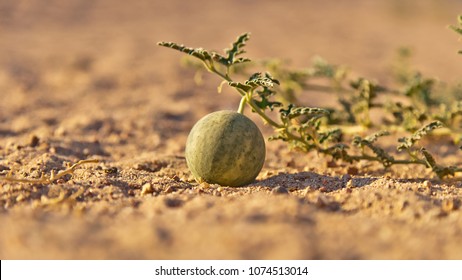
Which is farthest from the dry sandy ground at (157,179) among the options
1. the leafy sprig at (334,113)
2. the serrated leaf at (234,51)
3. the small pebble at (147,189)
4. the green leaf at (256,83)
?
the serrated leaf at (234,51)

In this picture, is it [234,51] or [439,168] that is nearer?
[234,51]

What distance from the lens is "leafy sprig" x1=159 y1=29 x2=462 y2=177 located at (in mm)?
3500

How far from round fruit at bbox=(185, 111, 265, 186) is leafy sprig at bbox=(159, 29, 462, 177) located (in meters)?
0.18

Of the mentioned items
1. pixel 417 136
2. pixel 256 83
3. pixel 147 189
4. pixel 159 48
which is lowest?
pixel 147 189

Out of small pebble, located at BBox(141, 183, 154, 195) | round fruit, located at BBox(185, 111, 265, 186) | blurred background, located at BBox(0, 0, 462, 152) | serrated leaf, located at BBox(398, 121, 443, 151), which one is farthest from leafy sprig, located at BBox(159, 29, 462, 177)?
small pebble, located at BBox(141, 183, 154, 195)

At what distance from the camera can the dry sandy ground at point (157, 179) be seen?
2.29 m

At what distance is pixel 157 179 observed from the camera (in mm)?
3545

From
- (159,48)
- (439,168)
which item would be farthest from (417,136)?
(159,48)

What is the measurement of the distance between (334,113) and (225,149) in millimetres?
1910

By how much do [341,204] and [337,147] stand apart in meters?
0.98

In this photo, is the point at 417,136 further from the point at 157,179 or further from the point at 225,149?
the point at 157,179

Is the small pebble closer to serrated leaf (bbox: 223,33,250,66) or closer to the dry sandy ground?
the dry sandy ground

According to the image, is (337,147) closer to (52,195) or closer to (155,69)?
(52,195)

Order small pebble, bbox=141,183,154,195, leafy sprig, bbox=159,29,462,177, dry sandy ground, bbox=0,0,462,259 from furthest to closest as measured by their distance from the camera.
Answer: leafy sprig, bbox=159,29,462,177 → small pebble, bbox=141,183,154,195 → dry sandy ground, bbox=0,0,462,259
